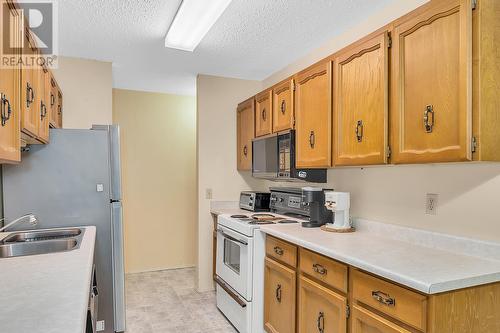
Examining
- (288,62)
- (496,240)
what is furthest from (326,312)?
(288,62)

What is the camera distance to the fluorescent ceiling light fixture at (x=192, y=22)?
6.61 feet

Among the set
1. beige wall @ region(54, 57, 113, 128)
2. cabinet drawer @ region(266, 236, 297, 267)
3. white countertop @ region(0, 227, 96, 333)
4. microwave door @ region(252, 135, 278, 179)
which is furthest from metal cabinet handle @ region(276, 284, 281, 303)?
beige wall @ region(54, 57, 113, 128)

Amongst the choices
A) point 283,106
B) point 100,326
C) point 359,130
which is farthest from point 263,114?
point 100,326

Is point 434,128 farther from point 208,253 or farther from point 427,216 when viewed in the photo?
point 208,253

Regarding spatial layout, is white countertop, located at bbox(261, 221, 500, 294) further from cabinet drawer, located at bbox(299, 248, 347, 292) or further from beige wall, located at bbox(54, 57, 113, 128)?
beige wall, located at bbox(54, 57, 113, 128)

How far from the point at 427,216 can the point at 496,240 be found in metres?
0.37

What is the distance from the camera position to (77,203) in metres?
2.38

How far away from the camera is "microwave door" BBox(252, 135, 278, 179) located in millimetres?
2898

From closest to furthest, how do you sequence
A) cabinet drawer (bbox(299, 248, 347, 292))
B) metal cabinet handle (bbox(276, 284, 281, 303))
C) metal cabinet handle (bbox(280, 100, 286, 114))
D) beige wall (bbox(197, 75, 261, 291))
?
cabinet drawer (bbox(299, 248, 347, 292)) < metal cabinet handle (bbox(276, 284, 281, 303)) < metal cabinet handle (bbox(280, 100, 286, 114)) < beige wall (bbox(197, 75, 261, 291))

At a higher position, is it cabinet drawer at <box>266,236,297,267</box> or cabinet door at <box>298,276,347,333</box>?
cabinet drawer at <box>266,236,297,267</box>

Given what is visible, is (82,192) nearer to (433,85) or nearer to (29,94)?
(29,94)

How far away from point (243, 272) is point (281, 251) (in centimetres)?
45

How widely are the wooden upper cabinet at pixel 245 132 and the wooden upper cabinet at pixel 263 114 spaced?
83 mm

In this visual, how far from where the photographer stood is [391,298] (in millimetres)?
1365
